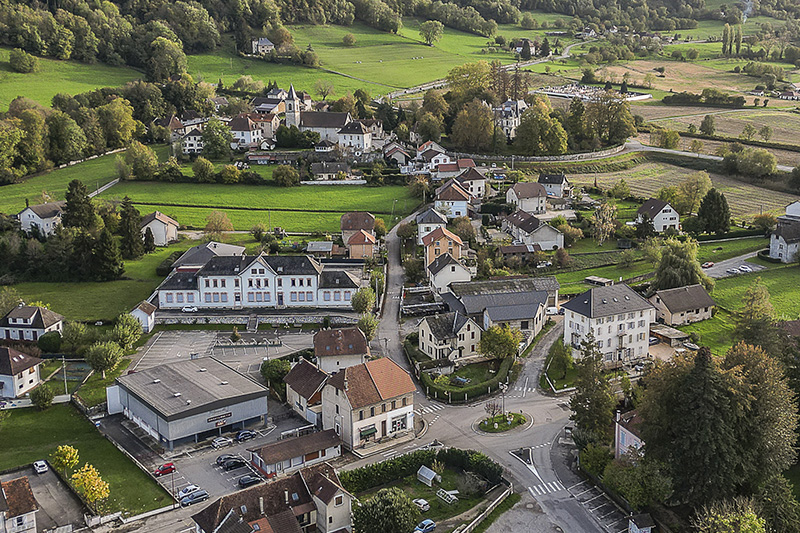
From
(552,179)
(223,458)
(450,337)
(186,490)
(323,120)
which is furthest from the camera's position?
(323,120)

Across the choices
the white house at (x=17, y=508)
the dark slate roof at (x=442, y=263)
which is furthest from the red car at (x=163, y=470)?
the dark slate roof at (x=442, y=263)

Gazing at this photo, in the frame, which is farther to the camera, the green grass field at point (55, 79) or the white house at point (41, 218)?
the green grass field at point (55, 79)

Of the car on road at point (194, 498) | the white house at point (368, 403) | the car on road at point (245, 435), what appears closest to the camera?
the car on road at point (194, 498)

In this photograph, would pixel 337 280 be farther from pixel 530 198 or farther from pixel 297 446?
pixel 530 198

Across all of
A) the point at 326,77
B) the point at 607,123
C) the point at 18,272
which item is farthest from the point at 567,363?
the point at 326,77

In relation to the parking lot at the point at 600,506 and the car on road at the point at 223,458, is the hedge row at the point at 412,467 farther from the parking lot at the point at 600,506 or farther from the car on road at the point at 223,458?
the car on road at the point at 223,458

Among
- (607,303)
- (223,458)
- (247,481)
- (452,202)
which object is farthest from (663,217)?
(247,481)
